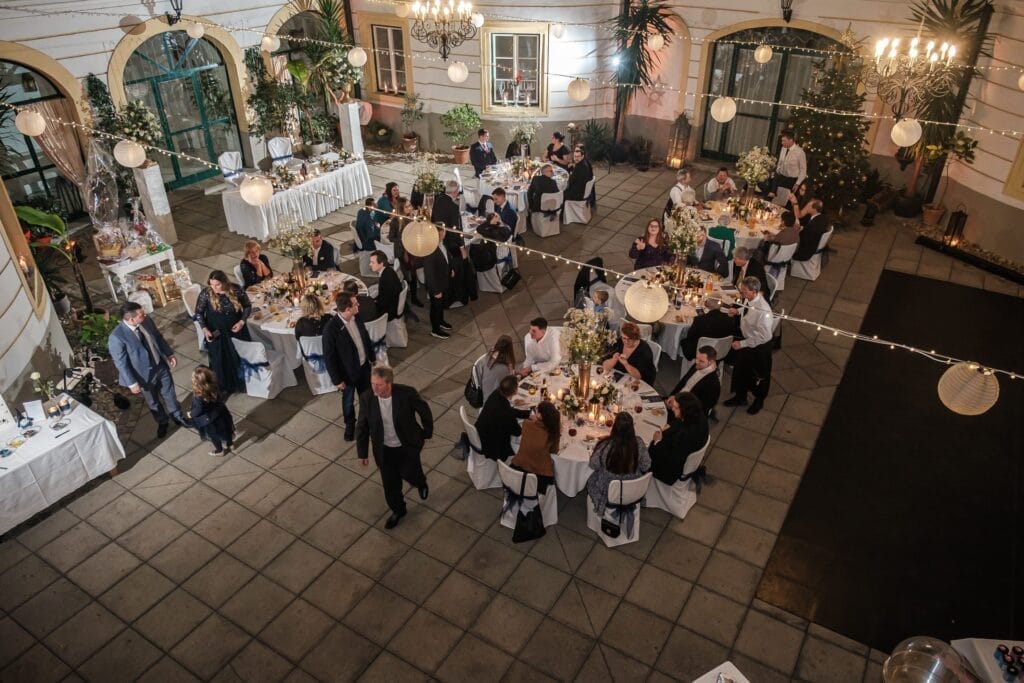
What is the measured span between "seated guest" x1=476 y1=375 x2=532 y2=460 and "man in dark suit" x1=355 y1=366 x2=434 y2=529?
46cm

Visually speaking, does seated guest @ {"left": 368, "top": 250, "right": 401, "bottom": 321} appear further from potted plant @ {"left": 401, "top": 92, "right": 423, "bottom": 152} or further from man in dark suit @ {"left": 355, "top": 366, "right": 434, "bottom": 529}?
potted plant @ {"left": 401, "top": 92, "right": 423, "bottom": 152}

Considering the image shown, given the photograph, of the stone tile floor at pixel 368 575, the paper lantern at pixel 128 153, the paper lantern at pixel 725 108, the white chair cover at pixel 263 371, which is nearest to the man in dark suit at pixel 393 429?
the stone tile floor at pixel 368 575

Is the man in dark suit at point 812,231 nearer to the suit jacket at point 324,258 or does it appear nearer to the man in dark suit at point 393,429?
the suit jacket at point 324,258

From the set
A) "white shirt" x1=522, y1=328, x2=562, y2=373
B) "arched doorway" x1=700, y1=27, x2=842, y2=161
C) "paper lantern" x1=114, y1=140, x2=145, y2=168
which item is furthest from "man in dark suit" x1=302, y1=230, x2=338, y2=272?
"arched doorway" x1=700, y1=27, x2=842, y2=161

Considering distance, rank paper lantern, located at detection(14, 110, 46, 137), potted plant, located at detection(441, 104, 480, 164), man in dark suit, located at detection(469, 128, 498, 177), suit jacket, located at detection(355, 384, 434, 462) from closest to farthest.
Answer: suit jacket, located at detection(355, 384, 434, 462)
paper lantern, located at detection(14, 110, 46, 137)
man in dark suit, located at detection(469, 128, 498, 177)
potted plant, located at detection(441, 104, 480, 164)

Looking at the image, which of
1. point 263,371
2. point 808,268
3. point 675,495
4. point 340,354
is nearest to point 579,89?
point 808,268

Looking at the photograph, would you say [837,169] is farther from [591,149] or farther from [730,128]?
[591,149]

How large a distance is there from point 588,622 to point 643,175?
10734 mm

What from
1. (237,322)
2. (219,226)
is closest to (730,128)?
(219,226)

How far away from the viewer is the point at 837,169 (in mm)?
11539

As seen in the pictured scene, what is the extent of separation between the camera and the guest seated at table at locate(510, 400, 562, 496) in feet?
18.5

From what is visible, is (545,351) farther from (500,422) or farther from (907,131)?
(907,131)

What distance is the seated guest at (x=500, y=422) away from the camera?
589cm

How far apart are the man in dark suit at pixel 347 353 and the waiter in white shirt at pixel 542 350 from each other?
164cm
